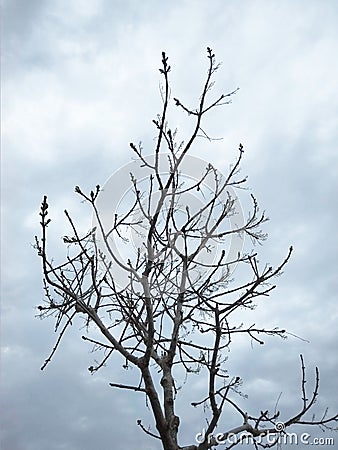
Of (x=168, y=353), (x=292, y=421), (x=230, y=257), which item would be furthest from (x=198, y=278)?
(x=292, y=421)

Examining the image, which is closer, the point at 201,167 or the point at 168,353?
the point at 168,353

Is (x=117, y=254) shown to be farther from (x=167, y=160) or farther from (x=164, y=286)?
(x=167, y=160)

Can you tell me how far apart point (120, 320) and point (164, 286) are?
325mm

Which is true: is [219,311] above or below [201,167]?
below

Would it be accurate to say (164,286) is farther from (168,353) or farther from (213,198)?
(213,198)

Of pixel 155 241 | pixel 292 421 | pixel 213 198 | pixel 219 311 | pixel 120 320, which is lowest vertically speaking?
pixel 292 421

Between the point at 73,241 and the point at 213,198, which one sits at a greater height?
the point at 213,198

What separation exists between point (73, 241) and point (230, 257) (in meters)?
0.78

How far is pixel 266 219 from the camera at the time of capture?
2.97m

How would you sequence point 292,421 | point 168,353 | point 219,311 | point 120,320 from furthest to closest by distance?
1. point 120,320
2. point 168,353
3. point 292,421
4. point 219,311

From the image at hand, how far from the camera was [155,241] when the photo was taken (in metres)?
2.64

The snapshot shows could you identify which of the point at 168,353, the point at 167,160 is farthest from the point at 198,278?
the point at 167,160

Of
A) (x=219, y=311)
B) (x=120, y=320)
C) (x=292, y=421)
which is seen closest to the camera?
(x=219, y=311)

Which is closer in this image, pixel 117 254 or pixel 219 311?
pixel 219 311
